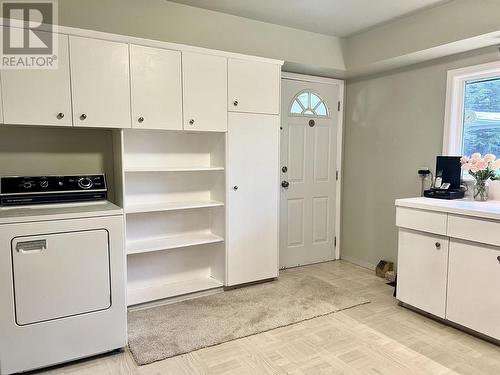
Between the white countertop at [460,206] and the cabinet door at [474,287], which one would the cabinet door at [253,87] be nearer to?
the white countertop at [460,206]

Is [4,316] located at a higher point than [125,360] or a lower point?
higher

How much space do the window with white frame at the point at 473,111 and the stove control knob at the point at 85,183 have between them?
302 centimetres

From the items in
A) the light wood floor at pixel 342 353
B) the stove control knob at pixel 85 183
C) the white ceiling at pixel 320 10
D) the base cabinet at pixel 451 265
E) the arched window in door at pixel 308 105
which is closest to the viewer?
the light wood floor at pixel 342 353

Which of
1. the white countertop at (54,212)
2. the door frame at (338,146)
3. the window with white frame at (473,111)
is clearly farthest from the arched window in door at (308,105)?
the white countertop at (54,212)

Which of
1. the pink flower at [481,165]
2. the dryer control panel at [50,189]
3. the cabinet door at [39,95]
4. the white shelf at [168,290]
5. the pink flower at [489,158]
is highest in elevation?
the cabinet door at [39,95]

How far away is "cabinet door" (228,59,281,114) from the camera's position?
3.09m

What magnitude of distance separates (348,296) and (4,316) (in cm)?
257

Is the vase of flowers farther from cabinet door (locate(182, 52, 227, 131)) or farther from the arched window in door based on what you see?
cabinet door (locate(182, 52, 227, 131))

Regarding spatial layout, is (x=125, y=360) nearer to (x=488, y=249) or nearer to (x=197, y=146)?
(x=197, y=146)

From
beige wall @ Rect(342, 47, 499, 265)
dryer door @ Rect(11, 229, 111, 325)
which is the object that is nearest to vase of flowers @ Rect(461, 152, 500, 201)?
beige wall @ Rect(342, 47, 499, 265)

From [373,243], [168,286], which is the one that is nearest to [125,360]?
[168,286]

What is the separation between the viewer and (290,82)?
12.7 feet

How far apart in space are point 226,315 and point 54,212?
147 centimetres

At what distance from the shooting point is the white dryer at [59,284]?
2006mm
